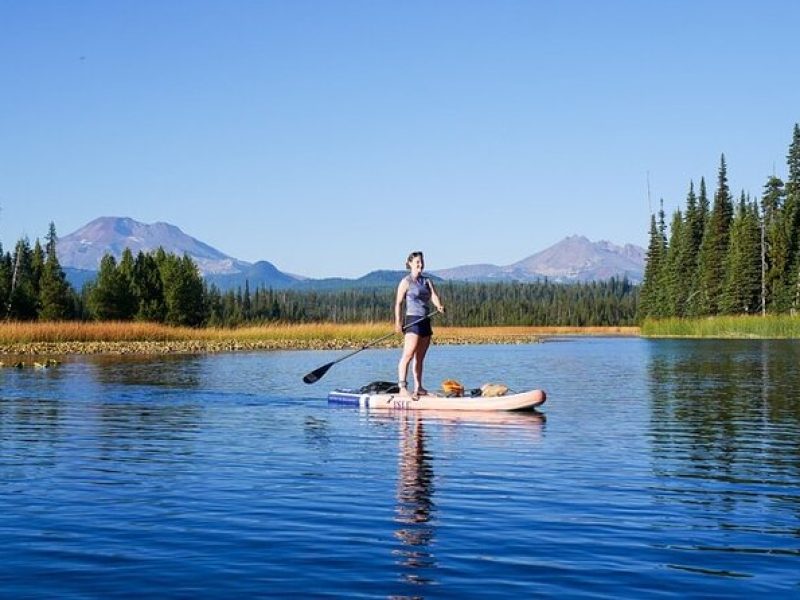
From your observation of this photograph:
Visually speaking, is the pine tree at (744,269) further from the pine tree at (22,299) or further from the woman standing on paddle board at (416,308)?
the woman standing on paddle board at (416,308)

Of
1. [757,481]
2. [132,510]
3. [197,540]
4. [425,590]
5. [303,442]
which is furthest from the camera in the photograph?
[303,442]

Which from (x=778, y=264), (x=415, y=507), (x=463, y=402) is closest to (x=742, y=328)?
(x=778, y=264)

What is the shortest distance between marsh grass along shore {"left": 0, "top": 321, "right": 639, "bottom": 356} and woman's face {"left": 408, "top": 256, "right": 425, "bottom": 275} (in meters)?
38.0

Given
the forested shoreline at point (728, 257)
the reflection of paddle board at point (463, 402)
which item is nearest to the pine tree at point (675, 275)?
the forested shoreline at point (728, 257)

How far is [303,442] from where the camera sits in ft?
55.2

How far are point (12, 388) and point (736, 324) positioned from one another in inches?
2578

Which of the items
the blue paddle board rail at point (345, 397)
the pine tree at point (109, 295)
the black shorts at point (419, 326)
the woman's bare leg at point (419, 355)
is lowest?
the blue paddle board rail at point (345, 397)

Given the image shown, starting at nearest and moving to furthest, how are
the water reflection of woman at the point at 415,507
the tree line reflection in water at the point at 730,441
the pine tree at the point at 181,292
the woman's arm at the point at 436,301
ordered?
the water reflection of woman at the point at 415,507, the tree line reflection in water at the point at 730,441, the woman's arm at the point at 436,301, the pine tree at the point at 181,292

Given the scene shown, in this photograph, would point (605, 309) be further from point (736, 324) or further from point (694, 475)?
point (694, 475)

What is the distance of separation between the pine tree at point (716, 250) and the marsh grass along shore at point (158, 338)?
3111cm

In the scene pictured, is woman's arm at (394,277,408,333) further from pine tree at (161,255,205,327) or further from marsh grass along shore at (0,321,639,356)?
pine tree at (161,255,205,327)

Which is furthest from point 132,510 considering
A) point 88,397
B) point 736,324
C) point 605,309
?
point 605,309

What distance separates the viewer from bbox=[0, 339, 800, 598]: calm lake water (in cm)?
809

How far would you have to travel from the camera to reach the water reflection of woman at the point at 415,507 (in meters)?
8.55
